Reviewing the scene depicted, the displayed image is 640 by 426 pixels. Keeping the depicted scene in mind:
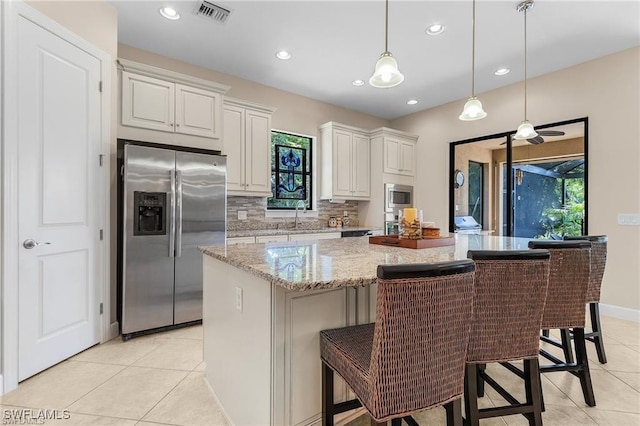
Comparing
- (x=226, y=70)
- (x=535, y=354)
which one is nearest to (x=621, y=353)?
(x=535, y=354)

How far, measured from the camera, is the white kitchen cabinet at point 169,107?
297cm

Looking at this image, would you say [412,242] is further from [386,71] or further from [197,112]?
[197,112]

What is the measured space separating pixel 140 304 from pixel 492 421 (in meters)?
2.82

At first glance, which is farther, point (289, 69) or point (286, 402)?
point (289, 69)

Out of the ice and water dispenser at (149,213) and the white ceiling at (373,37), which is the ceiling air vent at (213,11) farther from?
the ice and water dispenser at (149,213)

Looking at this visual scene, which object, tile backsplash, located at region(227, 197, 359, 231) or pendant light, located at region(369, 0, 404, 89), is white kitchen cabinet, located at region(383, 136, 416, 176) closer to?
tile backsplash, located at region(227, 197, 359, 231)

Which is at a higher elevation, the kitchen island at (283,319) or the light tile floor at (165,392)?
the kitchen island at (283,319)

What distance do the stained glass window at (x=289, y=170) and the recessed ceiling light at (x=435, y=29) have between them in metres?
2.35

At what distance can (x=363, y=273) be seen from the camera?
1.27m

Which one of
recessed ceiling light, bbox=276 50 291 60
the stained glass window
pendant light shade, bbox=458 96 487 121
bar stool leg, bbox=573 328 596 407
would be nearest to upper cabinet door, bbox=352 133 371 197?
the stained glass window

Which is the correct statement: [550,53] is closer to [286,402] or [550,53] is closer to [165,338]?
[286,402]

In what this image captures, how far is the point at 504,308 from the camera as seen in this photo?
1.35 m

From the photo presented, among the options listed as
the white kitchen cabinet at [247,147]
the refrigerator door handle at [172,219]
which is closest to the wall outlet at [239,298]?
the refrigerator door handle at [172,219]

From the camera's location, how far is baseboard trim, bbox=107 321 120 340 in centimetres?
282
